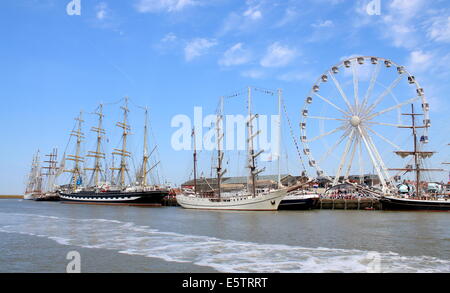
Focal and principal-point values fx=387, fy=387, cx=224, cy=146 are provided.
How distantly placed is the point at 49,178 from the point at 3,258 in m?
153

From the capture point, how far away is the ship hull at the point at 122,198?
85.2 meters

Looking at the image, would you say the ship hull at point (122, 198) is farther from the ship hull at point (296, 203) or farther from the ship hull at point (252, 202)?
the ship hull at point (296, 203)

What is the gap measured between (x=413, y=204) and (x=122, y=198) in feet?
196

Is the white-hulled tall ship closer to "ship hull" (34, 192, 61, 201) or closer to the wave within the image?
the wave

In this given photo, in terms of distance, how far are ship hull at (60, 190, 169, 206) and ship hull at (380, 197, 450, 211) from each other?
45.8 meters

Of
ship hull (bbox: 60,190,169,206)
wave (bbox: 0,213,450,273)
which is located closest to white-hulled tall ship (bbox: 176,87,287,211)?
ship hull (bbox: 60,190,169,206)

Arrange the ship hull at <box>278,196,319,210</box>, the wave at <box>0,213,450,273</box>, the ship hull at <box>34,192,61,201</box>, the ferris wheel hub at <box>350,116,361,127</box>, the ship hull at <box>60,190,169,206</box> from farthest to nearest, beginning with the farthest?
the ship hull at <box>34,192,61,201</box>, the ship hull at <box>60,190,169,206</box>, the ship hull at <box>278,196,319,210</box>, the ferris wheel hub at <box>350,116,361,127</box>, the wave at <box>0,213,450,273</box>

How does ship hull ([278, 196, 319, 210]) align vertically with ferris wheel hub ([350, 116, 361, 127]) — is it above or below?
below

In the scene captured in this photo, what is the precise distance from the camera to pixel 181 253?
20312 mm

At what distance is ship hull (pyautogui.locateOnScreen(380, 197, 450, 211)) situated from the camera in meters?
60.4

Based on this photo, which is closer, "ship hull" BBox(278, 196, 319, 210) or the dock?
"ship hull" BBox(278, 196, 319, 210)
